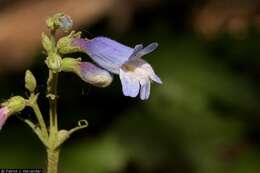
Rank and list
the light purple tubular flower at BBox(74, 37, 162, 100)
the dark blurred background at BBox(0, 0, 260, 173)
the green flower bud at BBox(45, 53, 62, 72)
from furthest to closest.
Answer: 1. the dark blurred background at BBox(0, 0, 260, 173)
2. the light purple tubular flower at BBox(74, 37, 162, 100)
3. the green flower bud at BBox(45, 53, 62, 72)

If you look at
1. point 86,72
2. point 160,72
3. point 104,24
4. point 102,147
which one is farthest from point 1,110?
point 104,24

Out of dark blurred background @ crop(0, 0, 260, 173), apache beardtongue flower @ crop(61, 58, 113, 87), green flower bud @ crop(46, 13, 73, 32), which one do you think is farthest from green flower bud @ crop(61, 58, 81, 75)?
dark blurred background @ crop(0, 0, 260, 173)

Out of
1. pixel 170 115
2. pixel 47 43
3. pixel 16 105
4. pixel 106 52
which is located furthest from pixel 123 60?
pixel 170 115

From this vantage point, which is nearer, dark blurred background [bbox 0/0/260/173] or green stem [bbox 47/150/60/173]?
green stem [bbox 47/150/60/173]

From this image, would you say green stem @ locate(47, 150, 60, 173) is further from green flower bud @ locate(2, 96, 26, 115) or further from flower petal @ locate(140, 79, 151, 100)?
flower petal @ locate(140, 79, 151, 100)

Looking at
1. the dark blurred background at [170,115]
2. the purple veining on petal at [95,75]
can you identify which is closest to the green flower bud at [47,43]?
the purple veining on petal at [95,75]

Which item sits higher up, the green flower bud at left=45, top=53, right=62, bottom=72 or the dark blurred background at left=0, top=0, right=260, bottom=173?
the green flower bud at left=45, top=53, right=62, bottom=72

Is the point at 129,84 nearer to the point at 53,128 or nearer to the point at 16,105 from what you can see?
the point at 53,128

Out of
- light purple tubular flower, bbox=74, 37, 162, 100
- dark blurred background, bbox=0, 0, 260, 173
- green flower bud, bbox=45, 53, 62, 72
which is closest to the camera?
green flower bud, bbox=45, 53, 62, 72
